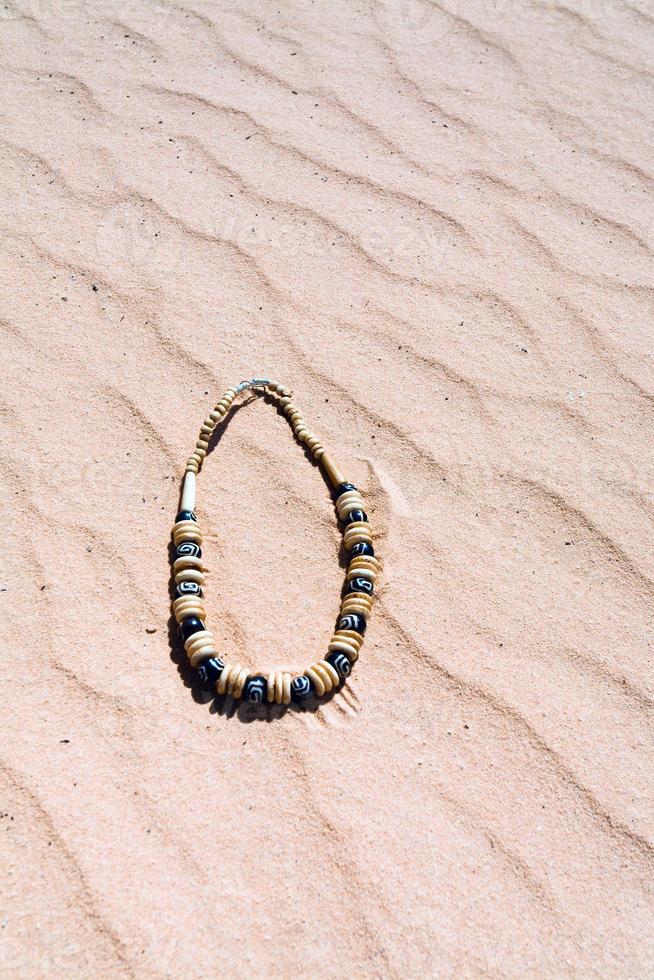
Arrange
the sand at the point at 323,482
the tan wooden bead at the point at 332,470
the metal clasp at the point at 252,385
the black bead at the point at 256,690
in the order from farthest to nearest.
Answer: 1. the metal clasp at the point at 252,385
2. the tan wooden bead at the point at 332,470
3. the black bead at the point at 256,690
4. the sand at the point at 323,482

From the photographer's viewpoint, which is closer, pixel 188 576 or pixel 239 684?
pixel 239 684

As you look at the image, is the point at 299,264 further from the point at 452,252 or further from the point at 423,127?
the point at 423,127

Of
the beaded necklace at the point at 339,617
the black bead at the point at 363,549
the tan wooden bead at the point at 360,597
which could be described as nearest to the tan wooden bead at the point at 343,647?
the beaded necklace at the point at 339,617

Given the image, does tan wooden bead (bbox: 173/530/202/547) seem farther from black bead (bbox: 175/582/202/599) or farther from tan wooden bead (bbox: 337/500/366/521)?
tan wooden bead (bbox: 337/500/366/521)

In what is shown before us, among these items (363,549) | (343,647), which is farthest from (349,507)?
(343,647)

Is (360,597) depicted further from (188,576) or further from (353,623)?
(188,576)

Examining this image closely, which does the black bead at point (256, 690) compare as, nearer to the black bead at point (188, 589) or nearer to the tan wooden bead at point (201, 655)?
the tan wooden bead at point (201, 655)

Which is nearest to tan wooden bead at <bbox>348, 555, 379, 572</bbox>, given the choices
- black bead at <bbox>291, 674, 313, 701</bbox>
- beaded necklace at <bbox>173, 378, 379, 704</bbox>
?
beaded necklace at <bbox>173, 378, 379, 704</bbox>
